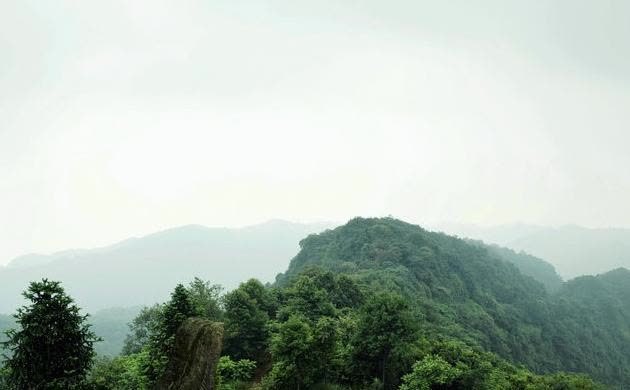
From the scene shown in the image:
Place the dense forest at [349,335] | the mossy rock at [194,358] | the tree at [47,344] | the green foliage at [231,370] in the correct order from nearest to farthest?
the mossy rock at [194,358] < the tree at [47,344] < the dense forest at [349,335] < the green foliage at [231,370]

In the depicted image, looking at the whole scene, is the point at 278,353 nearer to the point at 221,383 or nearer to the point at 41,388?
the point at 221,383

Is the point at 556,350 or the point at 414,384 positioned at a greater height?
the point at 414,384

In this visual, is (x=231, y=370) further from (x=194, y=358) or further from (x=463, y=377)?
(x=463, y=377)

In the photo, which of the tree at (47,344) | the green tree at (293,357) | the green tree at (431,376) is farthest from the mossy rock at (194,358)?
the green tree at (431,376)

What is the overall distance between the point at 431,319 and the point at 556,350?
178ft

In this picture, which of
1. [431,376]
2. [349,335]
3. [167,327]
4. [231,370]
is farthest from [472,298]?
[167,327]

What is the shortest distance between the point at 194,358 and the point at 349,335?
17343 millimetres

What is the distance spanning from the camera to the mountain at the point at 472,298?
274 feet

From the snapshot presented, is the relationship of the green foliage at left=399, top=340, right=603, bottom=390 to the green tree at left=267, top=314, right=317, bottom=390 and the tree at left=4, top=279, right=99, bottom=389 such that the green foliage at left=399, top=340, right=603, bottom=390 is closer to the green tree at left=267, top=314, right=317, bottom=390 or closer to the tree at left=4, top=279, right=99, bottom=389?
the green tree at left=267, top=314, right=317, bottom=390

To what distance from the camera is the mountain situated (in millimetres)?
83438

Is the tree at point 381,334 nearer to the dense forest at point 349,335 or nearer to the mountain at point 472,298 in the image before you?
the dense forest at point 349,335

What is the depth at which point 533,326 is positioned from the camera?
107m

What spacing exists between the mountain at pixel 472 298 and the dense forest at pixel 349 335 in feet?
1.57

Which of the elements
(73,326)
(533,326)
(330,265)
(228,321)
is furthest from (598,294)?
(73,326)
